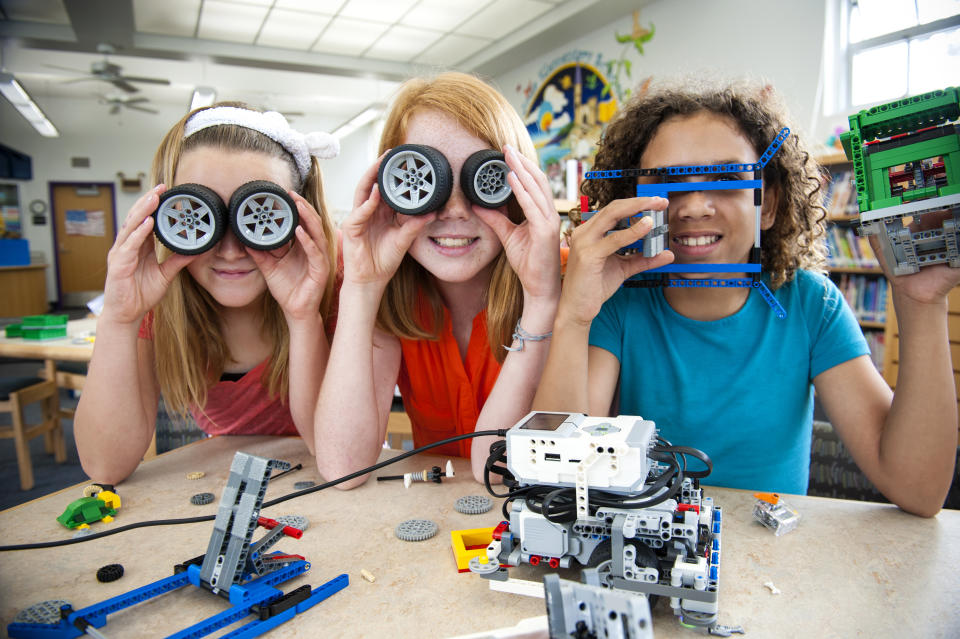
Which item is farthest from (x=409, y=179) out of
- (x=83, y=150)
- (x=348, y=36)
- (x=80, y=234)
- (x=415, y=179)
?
(x=80, y=234)

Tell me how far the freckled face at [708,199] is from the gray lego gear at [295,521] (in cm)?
101

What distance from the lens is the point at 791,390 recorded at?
1457 mm

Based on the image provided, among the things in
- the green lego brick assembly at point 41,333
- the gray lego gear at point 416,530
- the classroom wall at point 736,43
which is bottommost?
the gray lego gear at point 416,530

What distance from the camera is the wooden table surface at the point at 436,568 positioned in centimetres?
82

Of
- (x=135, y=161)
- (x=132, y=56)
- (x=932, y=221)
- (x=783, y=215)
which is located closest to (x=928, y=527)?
(x=932, y=221)

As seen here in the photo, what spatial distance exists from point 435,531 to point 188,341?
0.92m

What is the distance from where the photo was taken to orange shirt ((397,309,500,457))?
1.62 meters

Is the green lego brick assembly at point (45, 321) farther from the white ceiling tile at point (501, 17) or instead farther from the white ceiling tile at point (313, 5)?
the white ceiling tile at point (501, 17)

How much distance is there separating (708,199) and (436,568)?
987 millimetres

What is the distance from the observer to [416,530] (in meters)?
1.08

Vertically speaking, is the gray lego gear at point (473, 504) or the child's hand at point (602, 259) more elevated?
the child's hand at point (602, 259)

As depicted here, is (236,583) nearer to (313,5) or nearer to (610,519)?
(610,519)

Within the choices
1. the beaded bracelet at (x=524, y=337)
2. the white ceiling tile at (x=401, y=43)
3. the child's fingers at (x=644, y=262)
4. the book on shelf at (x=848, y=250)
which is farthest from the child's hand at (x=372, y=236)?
the white ceiling tile at (x=401, y=43)

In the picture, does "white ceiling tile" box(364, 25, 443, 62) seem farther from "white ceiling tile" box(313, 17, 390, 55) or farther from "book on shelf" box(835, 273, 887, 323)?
"book on shelf" box(835, 273, 887, 323)
